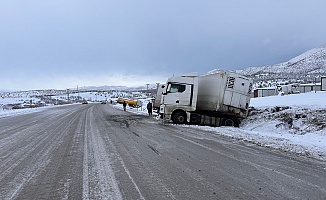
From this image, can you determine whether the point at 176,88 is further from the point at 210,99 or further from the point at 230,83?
the point at 230,83

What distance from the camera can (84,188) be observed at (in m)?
5.38

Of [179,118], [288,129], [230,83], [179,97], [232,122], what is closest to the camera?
[288,129]

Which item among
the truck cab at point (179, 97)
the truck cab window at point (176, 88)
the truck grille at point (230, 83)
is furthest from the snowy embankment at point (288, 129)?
the truck cab window at point (176, 88)

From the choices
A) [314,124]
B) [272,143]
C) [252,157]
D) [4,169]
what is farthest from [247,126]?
[4,169]

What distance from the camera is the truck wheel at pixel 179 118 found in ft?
68.1

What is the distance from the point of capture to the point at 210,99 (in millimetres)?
20547

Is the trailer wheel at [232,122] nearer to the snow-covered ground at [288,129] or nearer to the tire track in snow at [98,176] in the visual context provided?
the snow-covered ground at [288,129]

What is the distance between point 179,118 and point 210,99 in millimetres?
2543

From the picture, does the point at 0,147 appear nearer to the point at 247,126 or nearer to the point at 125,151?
the point at 125,151

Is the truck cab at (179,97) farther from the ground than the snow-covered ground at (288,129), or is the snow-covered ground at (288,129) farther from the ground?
the truck cab at (179,97)

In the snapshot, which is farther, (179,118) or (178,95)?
(179,118)

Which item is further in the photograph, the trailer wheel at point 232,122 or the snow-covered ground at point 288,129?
the trailer wheel at point 232,122

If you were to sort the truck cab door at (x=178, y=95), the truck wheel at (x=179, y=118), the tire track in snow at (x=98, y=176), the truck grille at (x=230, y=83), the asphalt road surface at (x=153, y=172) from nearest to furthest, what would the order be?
the tire track in snow at (x=98, y=176)
the asphalt road surface at (x=153, y=172)
the truck grille at (x=230, y=83)
the truck cab door at (x=178, y=95)
the truck wheel at (x=179, y=118)

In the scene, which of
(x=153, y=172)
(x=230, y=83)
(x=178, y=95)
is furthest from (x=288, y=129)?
(x=153, y=172)
